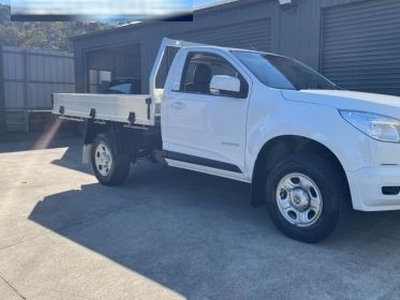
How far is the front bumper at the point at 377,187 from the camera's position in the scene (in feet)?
13.3

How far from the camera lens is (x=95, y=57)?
58.8 feet

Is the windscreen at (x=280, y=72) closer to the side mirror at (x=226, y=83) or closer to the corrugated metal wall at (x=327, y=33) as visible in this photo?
the side mirror at (x=226, y=83)

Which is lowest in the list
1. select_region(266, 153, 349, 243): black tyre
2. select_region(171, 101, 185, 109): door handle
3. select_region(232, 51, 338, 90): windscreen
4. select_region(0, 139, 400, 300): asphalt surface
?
select_region(0, 139, 400, 300): asphalt surface

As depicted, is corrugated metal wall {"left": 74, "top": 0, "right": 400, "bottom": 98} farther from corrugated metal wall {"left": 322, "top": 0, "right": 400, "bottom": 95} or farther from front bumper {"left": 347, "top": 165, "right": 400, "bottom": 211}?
front bumper {"left": 347, "top": 165, "right": 400, "bottom": 211}

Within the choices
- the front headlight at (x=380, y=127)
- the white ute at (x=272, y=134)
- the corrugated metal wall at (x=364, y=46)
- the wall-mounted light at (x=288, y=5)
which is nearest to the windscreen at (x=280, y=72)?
the white ute at (x=272, y=134)

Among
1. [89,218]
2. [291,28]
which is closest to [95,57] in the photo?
[291,28]

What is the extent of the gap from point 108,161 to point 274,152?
10.1 feet

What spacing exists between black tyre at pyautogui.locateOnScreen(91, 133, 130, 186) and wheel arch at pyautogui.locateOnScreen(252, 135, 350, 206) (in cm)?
268

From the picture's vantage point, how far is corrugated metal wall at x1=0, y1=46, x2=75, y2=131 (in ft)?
57.6

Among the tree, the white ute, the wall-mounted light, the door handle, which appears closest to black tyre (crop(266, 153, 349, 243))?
the white ute

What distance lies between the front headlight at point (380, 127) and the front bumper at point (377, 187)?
27 cm

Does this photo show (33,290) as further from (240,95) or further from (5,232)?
(240,95)

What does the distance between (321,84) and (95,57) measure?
13.6 m

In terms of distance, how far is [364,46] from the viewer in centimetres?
828
